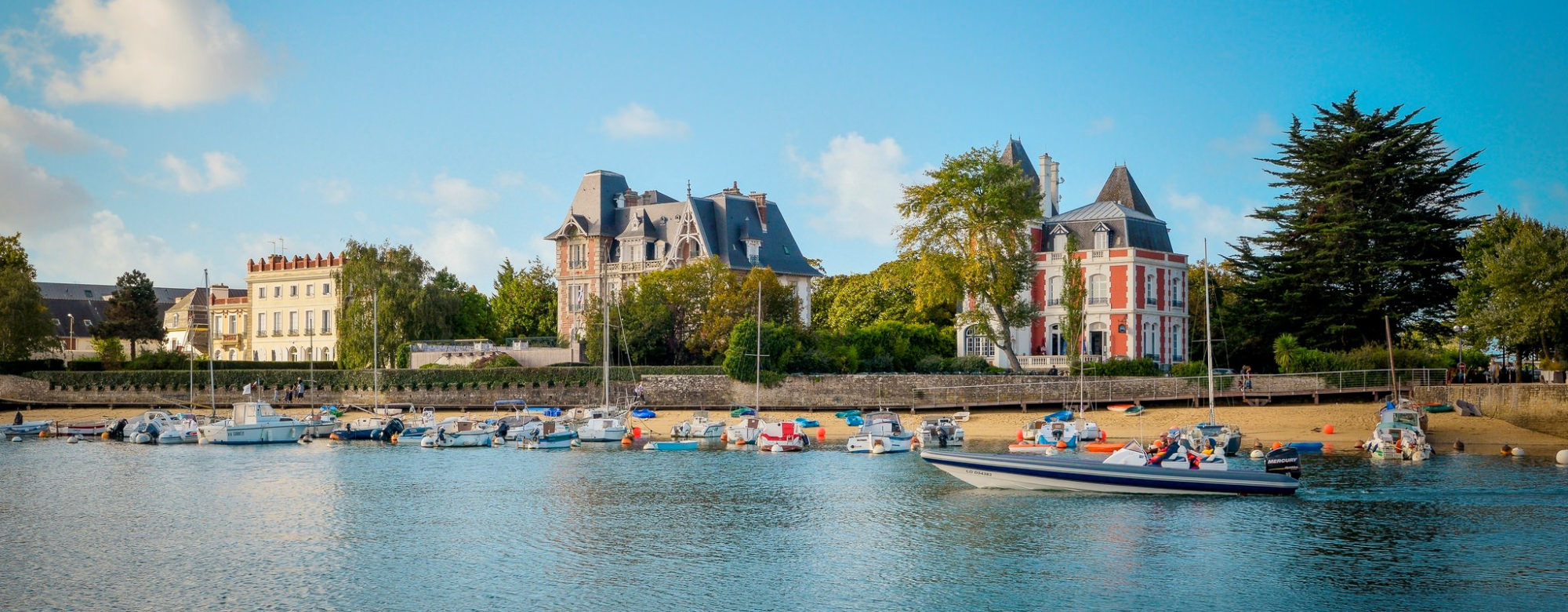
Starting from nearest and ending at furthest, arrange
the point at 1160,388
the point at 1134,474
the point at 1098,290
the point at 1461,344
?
the point at 1134,474
the point at 1160,388
the point at 1461,344
the point at 1098,290

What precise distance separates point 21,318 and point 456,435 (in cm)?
4250

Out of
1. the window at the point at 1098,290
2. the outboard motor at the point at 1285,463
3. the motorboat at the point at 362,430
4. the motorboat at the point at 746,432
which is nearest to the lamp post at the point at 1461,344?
the window at the point at 1098,290

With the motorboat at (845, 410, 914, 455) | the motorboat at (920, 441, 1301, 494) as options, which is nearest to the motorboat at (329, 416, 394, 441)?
the motorboat at (845, 410, 914, 455)

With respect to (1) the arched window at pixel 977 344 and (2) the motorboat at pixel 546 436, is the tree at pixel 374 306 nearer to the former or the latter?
(2) the motorboat at pixel 546 436

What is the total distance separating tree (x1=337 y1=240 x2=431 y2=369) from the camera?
89562 millimetres

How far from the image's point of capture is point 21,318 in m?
90.4

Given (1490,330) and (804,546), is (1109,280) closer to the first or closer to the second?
(1490,330)

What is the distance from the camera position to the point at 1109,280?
79.9 meters

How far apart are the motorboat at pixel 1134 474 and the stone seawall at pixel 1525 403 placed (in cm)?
2104

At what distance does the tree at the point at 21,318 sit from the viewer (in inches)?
3519

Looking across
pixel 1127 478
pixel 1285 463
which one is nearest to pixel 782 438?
pixel 1127 478

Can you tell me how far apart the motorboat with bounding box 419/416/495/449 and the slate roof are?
3122cm

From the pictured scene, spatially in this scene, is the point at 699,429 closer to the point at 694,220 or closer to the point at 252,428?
the point at 252,428

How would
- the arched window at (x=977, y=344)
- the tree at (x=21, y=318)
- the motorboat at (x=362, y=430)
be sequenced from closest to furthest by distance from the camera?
the motorboat at (x=362, y=430), the arched window at (x=977, y=344), the tree at (x=21, y=318)
